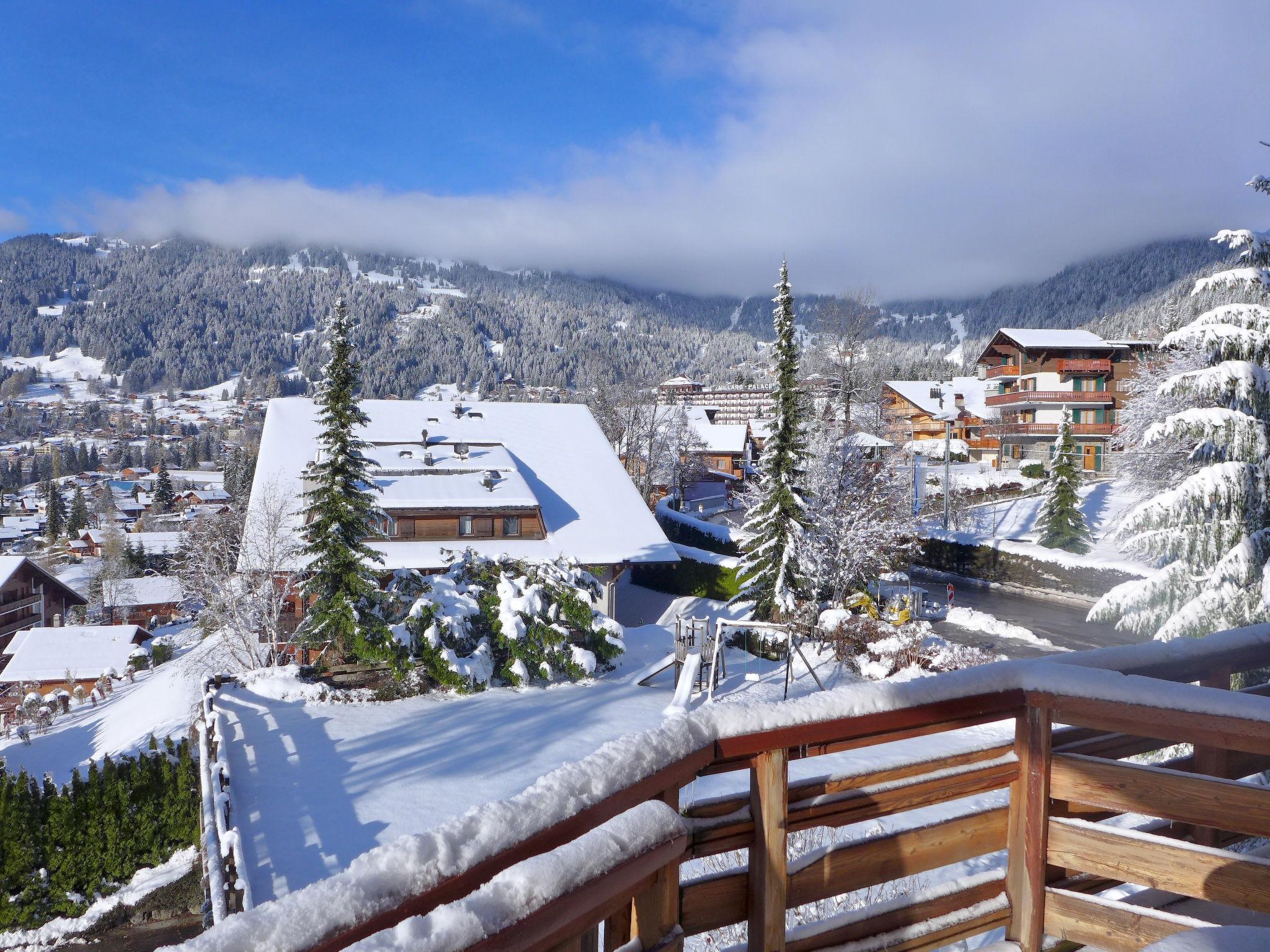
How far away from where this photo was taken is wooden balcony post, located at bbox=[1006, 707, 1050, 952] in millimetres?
2574

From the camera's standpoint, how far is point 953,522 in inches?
1422

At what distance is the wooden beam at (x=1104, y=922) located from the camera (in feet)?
8.31

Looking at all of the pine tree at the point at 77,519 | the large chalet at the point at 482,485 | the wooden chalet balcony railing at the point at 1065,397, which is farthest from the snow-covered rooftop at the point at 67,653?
the pine tree at the point at 77,519

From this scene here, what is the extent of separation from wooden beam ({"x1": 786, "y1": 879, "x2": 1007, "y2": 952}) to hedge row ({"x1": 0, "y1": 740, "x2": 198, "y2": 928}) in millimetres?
14103

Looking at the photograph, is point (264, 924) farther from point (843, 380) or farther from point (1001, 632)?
point (843, 380)

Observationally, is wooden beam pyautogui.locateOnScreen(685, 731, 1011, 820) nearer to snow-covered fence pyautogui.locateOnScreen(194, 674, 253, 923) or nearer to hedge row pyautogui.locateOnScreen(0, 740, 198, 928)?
snow-covered fence pyautogui.locateOnScreen(194, 674, 253, 923)

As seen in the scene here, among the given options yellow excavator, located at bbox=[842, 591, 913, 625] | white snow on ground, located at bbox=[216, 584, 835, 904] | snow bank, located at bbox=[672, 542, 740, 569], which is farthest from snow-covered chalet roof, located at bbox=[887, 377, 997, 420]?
white snow on ground, located at bbox=[216, 584, 835, 904]

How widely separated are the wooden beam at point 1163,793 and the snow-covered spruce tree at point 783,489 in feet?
69.8

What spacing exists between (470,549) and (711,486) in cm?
3892

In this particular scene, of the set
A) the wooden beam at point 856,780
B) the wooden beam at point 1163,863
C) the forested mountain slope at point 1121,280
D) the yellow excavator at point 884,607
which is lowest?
the yellow excavator at point 884,607

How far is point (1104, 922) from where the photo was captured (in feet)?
8.46

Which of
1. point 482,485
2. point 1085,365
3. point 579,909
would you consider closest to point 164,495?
point 482,485

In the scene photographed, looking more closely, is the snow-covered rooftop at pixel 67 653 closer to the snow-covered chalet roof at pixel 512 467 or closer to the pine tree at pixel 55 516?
the snow-covered chalet roof at pixel 512 467

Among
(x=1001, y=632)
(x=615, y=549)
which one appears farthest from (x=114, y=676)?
(x=1001, y=632)
